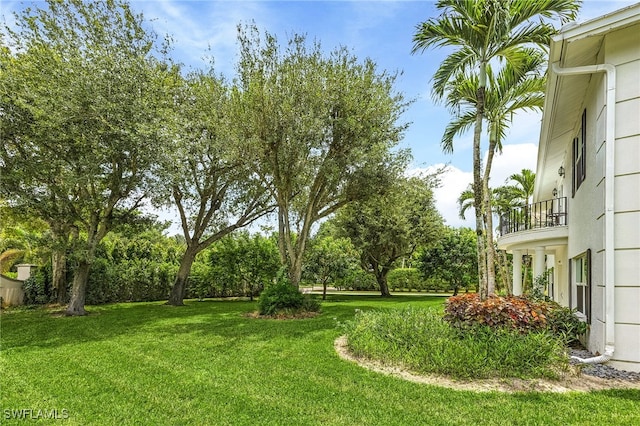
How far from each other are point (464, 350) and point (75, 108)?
1127cm

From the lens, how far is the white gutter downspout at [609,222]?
19.1ft

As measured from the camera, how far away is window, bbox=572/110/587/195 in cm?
820

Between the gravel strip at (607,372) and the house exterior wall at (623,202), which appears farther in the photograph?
the house exterior wall at (623,202)

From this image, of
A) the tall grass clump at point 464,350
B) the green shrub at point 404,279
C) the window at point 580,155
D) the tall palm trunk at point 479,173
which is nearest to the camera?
the tall grass clump at point 464,350

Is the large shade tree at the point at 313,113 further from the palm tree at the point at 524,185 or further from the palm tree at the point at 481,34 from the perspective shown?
the palm tree at the point at 524,185

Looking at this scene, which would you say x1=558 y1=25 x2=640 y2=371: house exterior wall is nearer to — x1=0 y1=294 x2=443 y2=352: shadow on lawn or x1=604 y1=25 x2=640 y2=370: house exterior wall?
x1=604 y1=25 x2=640 y2=370: house exterior wall

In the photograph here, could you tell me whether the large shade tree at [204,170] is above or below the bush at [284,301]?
above

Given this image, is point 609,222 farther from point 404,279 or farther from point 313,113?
point 404,279

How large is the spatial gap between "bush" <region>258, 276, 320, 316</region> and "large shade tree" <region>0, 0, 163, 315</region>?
5491mm

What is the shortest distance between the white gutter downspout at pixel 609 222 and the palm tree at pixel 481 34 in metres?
2.26

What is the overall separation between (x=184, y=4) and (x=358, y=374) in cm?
803

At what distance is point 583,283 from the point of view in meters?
8.30

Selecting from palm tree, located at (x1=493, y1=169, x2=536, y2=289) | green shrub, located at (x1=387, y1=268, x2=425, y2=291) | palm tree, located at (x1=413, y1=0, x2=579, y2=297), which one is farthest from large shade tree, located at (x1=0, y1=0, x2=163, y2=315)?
green shrub, located at (x1=387, y1=268, x2=425, y2=291)

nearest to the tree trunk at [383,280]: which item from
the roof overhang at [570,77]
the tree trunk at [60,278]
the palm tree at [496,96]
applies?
the roof overhang at [570,77]
